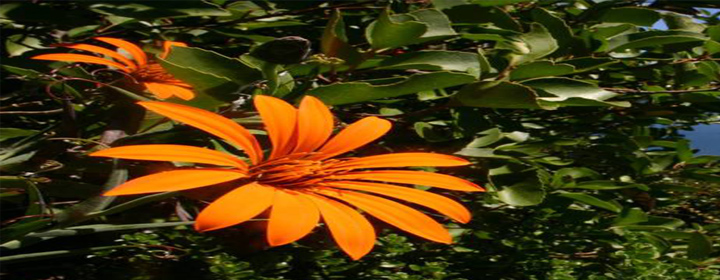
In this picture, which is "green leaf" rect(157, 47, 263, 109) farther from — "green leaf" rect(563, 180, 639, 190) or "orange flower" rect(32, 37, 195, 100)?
"green leaf" rect(563, 180, 639, 190)

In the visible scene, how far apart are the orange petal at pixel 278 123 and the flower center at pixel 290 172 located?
0.02 metres

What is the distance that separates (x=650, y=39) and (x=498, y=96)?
0.51m

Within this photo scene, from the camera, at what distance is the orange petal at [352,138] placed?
969mm

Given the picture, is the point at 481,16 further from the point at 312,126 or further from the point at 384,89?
the point at 312,126

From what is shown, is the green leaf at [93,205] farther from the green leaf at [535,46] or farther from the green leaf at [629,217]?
the green leaf at [629,217]

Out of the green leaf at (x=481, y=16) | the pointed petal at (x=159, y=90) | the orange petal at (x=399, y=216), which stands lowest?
the orange petal at (x=399, y=216)

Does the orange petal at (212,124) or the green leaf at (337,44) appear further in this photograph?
the green leaf at (337,44)

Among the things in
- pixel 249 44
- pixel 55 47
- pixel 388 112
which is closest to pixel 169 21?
pixel 249 44

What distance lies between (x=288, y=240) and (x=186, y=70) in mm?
369

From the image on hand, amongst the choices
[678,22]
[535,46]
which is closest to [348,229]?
[535,46]

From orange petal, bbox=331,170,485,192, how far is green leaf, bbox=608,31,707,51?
79 centimetres

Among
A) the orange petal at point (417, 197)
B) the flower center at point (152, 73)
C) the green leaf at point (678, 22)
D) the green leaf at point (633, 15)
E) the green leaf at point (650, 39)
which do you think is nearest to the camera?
the orange petal at point (417, 197)

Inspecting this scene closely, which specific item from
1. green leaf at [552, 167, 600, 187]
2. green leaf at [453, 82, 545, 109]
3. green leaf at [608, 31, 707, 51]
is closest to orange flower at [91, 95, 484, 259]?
green leaf at [453, 82, 545, 109]

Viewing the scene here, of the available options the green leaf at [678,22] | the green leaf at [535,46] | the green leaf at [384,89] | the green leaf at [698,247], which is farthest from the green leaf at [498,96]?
the green leaf at [678,22]
